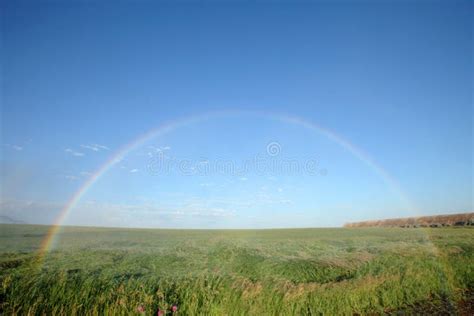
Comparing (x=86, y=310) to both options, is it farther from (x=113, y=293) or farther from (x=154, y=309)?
(x=154, y=309)

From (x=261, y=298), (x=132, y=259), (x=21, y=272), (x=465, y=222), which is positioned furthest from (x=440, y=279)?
(x=465, y=222)

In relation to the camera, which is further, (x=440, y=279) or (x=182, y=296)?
(x=440, y=279)

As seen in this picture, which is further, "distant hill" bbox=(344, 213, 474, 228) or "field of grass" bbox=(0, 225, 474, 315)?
"distant hill" bbox=(344, 213, 474, 228)

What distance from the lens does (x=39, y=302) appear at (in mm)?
9094

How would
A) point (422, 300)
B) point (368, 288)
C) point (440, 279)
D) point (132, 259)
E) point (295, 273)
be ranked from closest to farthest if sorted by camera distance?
point (368, 288), point (422, 300), point (440, 279), point (295, 273), point (132, 259)

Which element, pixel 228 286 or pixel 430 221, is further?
pixel 430 221

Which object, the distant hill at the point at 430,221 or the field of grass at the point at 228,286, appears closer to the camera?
the field of grass at the point at 228,286

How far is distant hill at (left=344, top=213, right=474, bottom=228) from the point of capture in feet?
293

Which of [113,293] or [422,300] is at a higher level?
[113,293]

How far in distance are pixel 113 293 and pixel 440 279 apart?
13.8 m

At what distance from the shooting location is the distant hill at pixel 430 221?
89.2 metres

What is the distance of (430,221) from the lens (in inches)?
4149

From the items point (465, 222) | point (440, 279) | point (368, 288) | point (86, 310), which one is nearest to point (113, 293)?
point (86, 310)

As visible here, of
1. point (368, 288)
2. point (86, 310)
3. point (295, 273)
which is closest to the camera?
point (86, 310)
